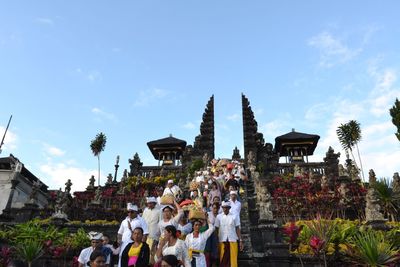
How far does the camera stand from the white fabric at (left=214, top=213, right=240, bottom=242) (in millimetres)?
6023

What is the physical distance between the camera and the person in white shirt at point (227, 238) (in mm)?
5938

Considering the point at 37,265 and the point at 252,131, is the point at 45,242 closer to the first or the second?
the point at 37,265

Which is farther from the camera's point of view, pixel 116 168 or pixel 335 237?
pixel 116 168

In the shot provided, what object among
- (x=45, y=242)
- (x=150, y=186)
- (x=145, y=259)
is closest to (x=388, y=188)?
(x=145, y=259)

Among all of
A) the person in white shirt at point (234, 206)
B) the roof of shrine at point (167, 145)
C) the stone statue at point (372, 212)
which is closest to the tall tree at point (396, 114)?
the stone statue at point (372, 212)

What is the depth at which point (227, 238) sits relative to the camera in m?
6.02

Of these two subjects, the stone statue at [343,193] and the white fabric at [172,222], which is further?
the stone statue at [343,193]

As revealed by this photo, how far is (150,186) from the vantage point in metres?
23.9

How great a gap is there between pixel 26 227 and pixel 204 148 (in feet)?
77.3

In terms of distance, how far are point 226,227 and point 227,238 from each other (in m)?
0.21

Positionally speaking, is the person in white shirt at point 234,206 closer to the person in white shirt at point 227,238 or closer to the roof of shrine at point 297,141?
the person in white shirt at point 227,238

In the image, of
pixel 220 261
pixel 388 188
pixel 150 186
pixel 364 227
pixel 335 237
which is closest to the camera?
pixel 220 261

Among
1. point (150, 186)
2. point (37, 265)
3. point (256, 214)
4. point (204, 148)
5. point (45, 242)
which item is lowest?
point (37, 265)

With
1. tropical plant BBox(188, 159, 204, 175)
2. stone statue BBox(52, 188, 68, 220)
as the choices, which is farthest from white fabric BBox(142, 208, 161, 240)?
tropical plant BBox(188, 159, 204, 175)
